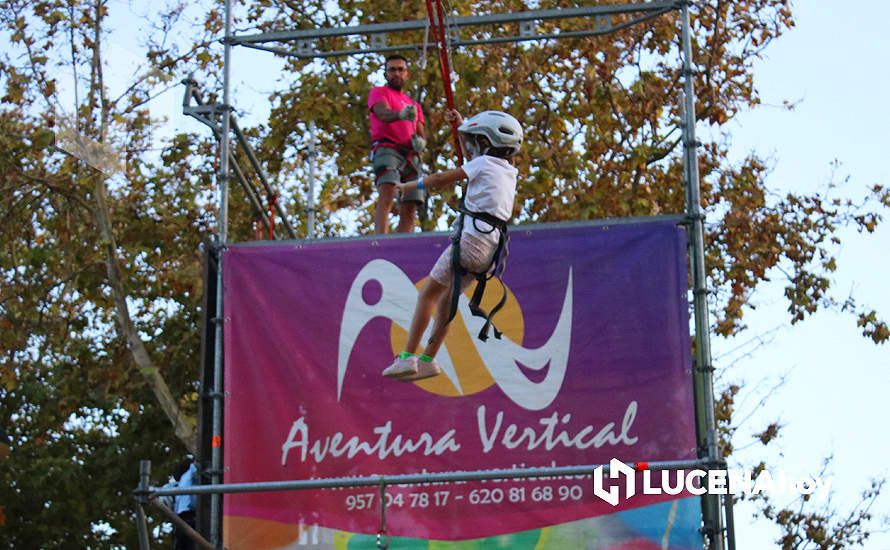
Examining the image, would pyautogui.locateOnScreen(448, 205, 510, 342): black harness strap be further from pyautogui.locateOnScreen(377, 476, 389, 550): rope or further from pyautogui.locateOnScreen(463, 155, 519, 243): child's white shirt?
pyautogui.locateOnScreen(377, 476, 389, 550): rope

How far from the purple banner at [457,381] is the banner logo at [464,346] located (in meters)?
0.01

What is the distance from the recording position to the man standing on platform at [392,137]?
12281 millimetres

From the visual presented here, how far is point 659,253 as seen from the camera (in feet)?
37.1

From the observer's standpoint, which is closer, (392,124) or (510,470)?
(510,470)

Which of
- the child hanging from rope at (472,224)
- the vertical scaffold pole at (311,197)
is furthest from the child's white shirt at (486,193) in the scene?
the vertical scaffold pole at (311,197)

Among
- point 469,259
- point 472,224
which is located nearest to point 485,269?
point 469,259

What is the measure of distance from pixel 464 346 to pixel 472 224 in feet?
6.73

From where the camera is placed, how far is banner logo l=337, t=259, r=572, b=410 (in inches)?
443

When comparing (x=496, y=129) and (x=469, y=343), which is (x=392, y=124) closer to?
(x=469, y=343)

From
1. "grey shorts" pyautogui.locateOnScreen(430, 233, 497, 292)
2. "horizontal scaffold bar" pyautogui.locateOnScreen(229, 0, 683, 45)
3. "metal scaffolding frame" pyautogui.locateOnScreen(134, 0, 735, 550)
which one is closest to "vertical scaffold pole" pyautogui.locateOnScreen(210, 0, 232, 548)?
"metal scaffolding frame" pyautogui.locateOnScreen(134, 0, 735, 550)

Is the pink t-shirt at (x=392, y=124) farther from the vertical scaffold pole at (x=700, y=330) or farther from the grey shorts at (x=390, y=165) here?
the vertical scaffold pole at (x=700, y=330)

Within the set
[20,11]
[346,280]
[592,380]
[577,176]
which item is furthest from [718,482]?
[20,11]

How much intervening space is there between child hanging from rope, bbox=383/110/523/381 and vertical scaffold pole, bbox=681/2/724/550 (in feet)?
5.53

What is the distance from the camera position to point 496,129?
31.9 ft
